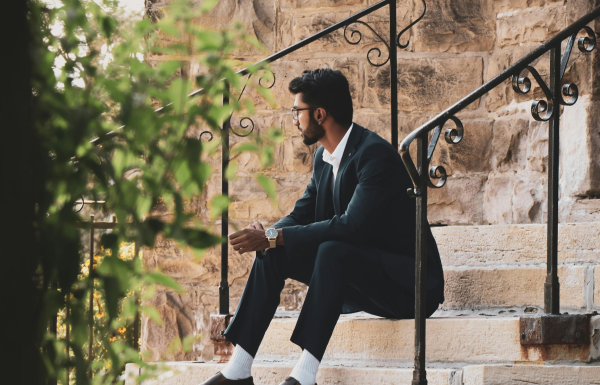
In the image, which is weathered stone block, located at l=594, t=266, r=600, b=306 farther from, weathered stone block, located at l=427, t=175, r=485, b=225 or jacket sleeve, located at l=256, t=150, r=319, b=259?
weathered stone block, located at l=427, t=175, r=485, b=225

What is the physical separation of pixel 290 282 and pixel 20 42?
3.24m

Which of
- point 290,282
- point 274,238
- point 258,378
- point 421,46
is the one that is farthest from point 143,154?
point 421,46

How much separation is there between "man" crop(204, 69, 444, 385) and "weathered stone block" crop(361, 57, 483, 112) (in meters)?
1.20

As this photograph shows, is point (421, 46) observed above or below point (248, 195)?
above

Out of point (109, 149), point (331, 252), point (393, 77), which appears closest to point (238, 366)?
point (331, 252)

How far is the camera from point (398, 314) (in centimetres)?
253

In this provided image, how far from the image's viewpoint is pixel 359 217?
247cm

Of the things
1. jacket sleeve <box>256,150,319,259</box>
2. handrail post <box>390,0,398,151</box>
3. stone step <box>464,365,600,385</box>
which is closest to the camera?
stone step <box>464,365,600,385</box>

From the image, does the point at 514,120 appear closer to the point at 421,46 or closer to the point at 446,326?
the point at 421,46

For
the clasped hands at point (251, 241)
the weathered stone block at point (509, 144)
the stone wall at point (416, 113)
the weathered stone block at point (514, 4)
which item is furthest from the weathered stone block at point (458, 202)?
the clasped hands at point (251, 241)

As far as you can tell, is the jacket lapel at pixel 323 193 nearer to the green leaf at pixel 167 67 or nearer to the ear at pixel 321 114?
the ear at pixel 321 114

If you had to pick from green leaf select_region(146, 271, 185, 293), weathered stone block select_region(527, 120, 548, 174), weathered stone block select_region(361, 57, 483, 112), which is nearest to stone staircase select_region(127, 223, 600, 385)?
weathered stone block select_region(527, 120, 548, 174)

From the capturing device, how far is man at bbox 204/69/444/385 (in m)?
2.30

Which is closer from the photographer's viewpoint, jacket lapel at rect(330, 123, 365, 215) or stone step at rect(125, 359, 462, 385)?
stone step at rect(125, 359, 462, 385)
